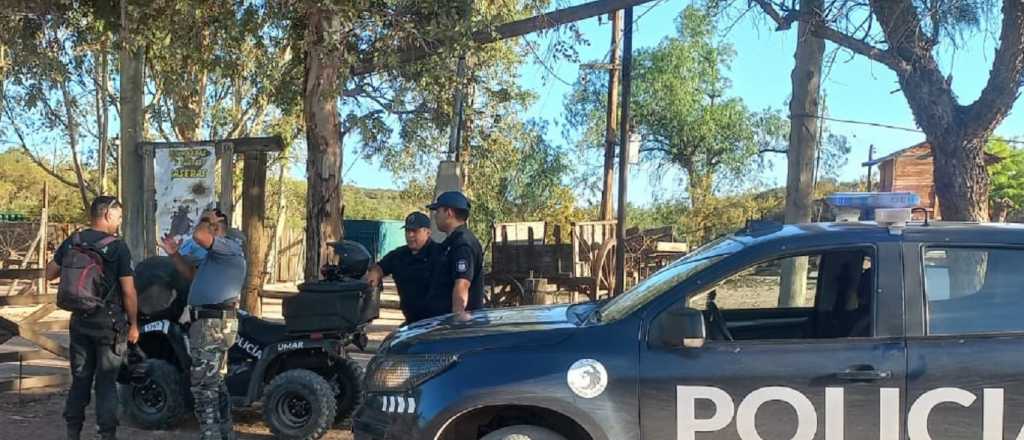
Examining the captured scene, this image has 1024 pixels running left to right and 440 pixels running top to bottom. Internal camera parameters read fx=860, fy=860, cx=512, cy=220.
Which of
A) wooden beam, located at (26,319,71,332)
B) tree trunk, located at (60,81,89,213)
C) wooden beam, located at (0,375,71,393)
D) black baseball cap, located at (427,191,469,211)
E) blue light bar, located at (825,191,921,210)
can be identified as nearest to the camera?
blue light bar, located at (825,191,921,210)

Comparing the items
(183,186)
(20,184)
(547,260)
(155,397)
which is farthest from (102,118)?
(20,184)


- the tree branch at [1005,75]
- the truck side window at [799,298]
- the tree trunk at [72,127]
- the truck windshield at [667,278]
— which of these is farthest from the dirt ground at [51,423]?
the tree trunk at [72,127]

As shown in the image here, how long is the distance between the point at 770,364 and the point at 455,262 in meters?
2.51

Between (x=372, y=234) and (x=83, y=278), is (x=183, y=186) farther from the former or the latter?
(x=372, y=234)

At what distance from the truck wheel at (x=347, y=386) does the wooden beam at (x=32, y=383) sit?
3.19m

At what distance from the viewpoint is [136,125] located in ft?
30.2

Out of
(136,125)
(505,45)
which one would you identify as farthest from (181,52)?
(505,45)

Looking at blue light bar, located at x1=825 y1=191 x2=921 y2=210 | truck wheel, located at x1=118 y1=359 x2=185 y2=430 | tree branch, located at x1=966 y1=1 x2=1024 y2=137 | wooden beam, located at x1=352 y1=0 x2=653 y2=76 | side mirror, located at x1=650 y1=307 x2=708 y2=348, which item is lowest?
truck wheel, located at x1=118 y1=359 x2=185 y2=430

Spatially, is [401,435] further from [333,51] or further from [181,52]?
[181,52]

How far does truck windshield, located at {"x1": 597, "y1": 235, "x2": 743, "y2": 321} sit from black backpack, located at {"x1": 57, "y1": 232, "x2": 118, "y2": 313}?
3.41m

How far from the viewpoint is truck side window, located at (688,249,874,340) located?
4062 mm

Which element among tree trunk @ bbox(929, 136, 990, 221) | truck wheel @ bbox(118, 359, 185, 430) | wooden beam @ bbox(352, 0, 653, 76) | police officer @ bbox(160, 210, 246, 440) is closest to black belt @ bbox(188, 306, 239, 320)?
police officer @ bbox(160, 210, 246, 440)

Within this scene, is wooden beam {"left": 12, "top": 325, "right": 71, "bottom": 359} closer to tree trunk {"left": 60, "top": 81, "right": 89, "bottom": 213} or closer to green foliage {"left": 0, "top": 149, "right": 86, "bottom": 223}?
tree trunk {"left": 60, "top": 81, "right": 89, "bottom": 213}

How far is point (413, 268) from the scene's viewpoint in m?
6.19
